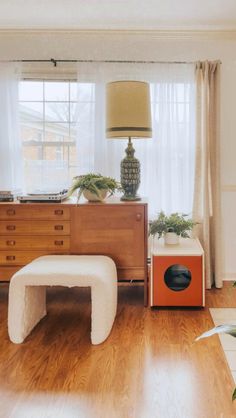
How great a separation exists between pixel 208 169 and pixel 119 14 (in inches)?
59.6

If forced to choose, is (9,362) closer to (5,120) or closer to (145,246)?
(145,246)

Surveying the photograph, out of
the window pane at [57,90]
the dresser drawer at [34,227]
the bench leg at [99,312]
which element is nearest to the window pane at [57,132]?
the window pane at [57,90]

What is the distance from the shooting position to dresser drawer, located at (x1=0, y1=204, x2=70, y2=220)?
3.02m

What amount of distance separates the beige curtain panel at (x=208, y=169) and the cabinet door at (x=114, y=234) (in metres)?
0.76

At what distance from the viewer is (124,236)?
3.02 m

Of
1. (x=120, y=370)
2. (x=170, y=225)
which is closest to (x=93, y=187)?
(x=170, y=225)

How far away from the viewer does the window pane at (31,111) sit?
11.8 feet

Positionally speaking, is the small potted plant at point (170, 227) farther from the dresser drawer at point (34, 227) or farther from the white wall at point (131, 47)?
the white wall at point (131, 47)

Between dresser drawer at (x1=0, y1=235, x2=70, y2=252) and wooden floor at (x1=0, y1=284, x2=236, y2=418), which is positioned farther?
dresser drawer at (x1=0, y1=235, x2=70, y2=252)

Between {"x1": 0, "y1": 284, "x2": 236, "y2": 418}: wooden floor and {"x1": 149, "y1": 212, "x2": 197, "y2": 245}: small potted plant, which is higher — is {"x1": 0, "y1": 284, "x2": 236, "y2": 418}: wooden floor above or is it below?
below

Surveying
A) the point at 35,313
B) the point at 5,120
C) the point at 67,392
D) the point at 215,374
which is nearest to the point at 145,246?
the point at 35,313

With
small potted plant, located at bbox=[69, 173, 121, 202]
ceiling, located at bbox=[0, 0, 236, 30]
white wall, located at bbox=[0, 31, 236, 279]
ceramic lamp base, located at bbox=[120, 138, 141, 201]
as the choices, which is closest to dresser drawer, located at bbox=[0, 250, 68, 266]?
small potted plant, located at bbox=[69, 173, 121, 202]

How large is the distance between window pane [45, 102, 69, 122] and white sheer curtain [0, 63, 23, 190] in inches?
11.1

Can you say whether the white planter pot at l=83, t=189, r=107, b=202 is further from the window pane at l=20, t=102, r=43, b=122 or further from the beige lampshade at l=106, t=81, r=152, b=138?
the window pane at l=20, t=102, r=43, b=122
